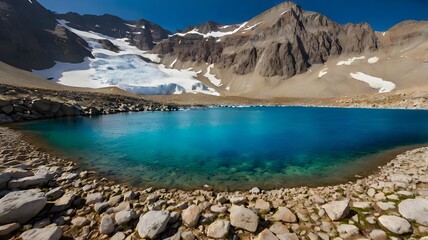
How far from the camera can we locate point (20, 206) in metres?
6.07

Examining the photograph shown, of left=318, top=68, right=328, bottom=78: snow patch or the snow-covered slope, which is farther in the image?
left=318, top=68, right=328, bottom=78: snow patch

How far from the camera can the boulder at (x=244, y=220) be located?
6012mm

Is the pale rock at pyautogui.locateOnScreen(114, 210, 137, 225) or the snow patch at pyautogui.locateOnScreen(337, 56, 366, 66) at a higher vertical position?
the snow patch at pyautogui.locateOnScreen(337, 56, 366, 66)

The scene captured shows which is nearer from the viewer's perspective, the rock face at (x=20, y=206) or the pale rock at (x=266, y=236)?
the pale rock at (x=266, y=236)

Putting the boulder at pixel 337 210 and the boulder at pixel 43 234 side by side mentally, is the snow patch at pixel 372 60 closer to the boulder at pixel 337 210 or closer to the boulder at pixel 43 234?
the boulder at pixel 337 210

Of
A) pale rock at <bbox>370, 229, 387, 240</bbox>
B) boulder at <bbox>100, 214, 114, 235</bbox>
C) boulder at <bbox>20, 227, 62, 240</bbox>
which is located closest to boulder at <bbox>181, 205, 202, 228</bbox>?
boulder at <bbox>100, 214, 114, 235</bbox>

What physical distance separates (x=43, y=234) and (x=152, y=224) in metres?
2.59

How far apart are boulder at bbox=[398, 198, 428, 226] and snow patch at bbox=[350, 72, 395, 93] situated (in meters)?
159

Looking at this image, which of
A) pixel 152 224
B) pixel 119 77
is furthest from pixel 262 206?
pixel 119 77

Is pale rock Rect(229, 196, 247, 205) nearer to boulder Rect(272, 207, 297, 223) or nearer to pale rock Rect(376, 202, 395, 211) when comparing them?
boulder Rect(272, 207, 297, 223)

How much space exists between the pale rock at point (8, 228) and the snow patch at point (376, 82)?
549ft

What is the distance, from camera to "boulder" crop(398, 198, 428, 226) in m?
6.09

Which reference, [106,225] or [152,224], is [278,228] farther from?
[106,225]

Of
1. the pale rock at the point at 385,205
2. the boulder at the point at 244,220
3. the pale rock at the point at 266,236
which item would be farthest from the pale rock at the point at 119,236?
the pale rock at the point at 385,205
